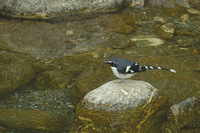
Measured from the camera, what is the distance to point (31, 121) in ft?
16.6

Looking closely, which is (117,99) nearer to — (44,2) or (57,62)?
(57,62)

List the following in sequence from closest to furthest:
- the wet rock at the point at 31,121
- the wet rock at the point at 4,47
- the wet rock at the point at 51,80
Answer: the wet rock at the point at 31,121 < the wet rock at the point at 51,80 < the wet rock at the point at 4,47

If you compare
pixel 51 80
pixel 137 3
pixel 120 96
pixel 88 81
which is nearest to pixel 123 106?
pixel 120 96

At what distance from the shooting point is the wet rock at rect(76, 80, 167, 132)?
464cm

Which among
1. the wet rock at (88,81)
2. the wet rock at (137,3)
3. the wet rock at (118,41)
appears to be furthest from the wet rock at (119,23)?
the wet rock at (88,81)

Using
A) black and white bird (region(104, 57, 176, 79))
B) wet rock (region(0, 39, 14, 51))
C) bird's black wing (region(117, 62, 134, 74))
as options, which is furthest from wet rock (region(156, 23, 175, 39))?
wet rock (region(0, 39, 14, 51))

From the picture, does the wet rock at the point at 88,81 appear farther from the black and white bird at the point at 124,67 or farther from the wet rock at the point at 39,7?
the wet rock at the point at 39,7

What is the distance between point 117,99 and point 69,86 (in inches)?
82.2

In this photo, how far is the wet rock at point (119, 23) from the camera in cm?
832

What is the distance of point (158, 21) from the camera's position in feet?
29.4

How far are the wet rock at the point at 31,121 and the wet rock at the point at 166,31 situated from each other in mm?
4352

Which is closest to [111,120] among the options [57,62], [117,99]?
[117,99]

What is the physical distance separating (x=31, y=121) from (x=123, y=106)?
1.72 metres

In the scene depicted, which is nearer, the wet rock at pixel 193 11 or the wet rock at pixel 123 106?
the wet rock at pixel 123 106
